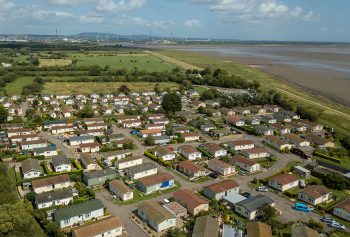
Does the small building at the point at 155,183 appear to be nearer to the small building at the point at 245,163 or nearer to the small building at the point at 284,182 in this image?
the small building at the point at 245,163

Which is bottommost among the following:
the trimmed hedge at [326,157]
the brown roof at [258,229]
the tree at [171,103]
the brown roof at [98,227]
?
the brown roof at [98,227]

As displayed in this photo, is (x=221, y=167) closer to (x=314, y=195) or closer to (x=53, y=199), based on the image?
(x=314, y=195)

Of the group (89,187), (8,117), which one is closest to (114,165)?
(89,187)

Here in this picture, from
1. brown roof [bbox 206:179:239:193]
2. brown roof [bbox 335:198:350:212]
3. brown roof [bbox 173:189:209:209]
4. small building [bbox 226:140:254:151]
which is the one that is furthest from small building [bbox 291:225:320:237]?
small building [bbox 226:140:254:151]

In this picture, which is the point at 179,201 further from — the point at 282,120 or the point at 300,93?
the point at 300,93

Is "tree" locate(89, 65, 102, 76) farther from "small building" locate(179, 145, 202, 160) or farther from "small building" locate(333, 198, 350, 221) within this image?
"small building" locate(333, 198, 350, 221)

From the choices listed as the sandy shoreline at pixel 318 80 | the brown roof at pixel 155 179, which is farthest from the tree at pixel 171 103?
the sandy shoreline at pixel 318 80
